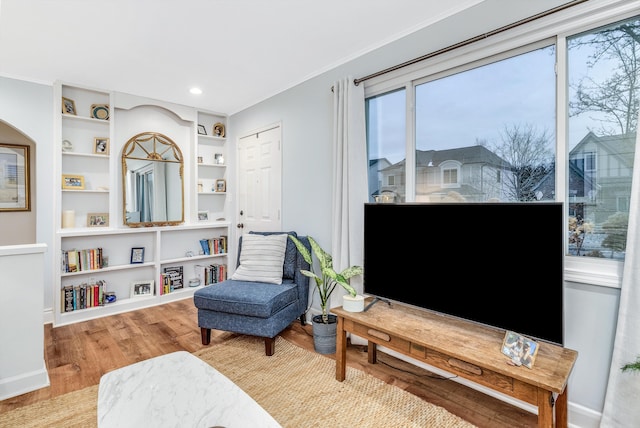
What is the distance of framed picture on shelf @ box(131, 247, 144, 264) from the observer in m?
3.84

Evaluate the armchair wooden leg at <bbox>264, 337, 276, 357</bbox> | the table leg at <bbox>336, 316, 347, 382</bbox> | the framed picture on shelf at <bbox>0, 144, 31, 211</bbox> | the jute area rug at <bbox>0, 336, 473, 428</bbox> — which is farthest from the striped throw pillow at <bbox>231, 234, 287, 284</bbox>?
the framed picture on shelf at <bbox>0, 144, 31, 211</bbox>

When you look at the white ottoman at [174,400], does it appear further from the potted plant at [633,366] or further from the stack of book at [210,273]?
the stack of book at [210,273]

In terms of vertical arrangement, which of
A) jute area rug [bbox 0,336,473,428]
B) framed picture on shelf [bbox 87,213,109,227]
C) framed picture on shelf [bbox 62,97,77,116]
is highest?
framed picture on shelf [bbox 62,97,77,116]

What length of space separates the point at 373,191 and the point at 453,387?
1.55m

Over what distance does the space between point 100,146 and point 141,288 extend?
171cm

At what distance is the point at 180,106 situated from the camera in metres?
4.10

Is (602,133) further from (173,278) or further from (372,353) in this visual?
(173,278)

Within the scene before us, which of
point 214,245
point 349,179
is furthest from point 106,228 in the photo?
point 349,179

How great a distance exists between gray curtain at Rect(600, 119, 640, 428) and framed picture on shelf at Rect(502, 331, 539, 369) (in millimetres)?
372

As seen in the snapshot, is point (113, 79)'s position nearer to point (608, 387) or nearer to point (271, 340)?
point (271, 340)

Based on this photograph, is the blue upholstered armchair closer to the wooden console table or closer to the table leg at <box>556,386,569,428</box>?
the wooden console table

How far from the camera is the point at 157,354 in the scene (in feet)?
8.51

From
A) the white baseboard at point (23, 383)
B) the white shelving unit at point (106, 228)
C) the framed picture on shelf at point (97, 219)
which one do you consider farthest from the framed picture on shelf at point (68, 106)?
the white baseboard at point (23, 383)

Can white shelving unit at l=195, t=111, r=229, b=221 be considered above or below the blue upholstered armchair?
above
